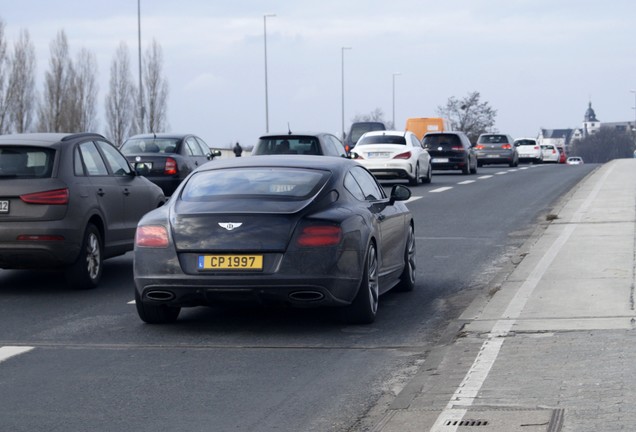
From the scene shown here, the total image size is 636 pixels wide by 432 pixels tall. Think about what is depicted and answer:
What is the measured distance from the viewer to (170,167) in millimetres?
27047

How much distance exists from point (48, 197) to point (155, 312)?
249 cm

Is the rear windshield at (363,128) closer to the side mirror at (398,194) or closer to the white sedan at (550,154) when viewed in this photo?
the white sedan at (550,154)

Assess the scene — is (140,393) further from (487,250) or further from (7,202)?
(487,250)

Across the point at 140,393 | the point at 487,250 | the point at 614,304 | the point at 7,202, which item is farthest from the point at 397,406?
the point at 487,250

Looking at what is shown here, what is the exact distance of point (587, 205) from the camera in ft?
73.5

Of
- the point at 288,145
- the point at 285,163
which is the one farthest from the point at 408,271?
the point at 288,145

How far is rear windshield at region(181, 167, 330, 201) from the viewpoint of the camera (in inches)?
400

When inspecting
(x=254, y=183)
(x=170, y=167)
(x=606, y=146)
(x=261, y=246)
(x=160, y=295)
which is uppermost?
(x=254, y=183)

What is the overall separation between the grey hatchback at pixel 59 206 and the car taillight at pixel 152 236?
2407mm

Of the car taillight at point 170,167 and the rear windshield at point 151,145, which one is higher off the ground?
the rear windshield at point 151,145

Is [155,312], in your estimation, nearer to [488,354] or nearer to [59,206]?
[59,206]

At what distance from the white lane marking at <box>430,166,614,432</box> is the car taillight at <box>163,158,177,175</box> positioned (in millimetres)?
13879

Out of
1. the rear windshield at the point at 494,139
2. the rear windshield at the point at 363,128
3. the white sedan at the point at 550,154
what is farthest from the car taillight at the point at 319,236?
the white sedan at the point at 550,154

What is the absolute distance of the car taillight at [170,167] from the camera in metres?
27.0
